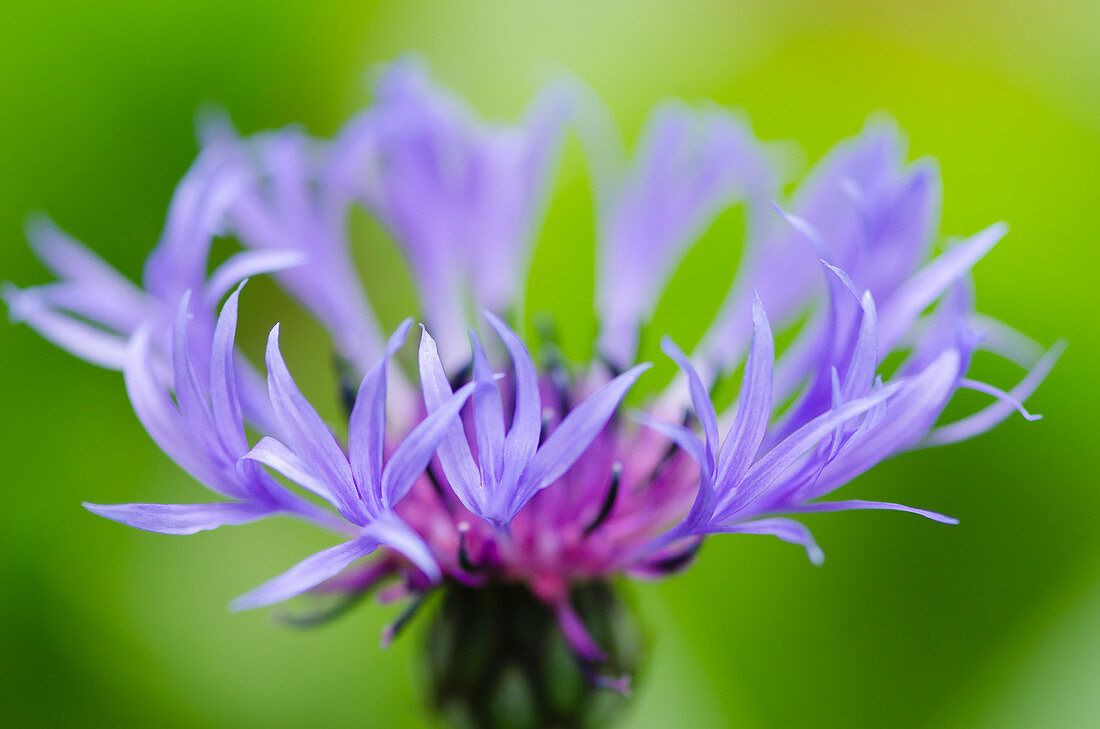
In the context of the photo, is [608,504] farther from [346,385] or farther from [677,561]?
[346,385]

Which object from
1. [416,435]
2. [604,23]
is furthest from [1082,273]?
[416,435]

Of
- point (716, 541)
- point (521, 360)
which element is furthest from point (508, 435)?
point (716, 541)

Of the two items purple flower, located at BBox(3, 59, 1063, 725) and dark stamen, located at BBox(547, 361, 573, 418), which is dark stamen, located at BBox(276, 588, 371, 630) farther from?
dark stamen, located at BBox(547, 361, 573, 418)

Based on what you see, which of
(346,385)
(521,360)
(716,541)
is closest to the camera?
(521,360)

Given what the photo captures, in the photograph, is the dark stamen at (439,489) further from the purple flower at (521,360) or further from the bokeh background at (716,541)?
the bokeh background at (716,541)

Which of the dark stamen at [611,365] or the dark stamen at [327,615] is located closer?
the dark stamen at [327,615]

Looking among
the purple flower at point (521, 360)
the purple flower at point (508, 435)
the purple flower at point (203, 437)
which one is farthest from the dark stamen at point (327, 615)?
the purple flower at point (508, 435)
